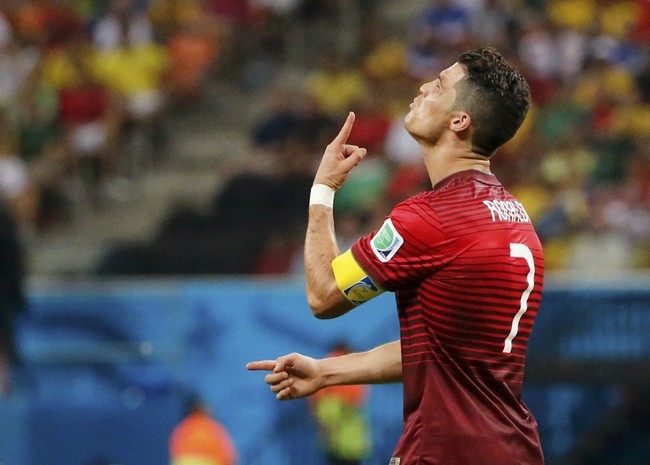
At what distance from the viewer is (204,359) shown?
31.5 feet

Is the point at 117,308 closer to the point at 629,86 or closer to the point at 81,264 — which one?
the point at 81,264

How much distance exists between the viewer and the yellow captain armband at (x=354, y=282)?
3891 millimetres

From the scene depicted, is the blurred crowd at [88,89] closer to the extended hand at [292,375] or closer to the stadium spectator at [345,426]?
the stadium spectator at [345,426]

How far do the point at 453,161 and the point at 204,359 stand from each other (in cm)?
581

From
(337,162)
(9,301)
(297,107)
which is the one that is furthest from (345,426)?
(337,162)

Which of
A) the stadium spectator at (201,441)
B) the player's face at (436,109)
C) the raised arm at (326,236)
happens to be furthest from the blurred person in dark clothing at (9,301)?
the player's face at (436,109)

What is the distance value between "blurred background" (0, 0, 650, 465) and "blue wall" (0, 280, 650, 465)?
0.05ft

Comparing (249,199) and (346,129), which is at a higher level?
(249,199)

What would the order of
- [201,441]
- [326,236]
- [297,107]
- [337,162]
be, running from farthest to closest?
[297,107] → [201,441] → [337,162] → [326,236]

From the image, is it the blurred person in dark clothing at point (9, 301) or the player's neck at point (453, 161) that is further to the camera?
the blurred person in dark clothing at point (9, 301)

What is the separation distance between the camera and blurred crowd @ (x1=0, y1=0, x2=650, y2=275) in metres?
10.9

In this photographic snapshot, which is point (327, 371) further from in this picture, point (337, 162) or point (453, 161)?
point (453, 161)

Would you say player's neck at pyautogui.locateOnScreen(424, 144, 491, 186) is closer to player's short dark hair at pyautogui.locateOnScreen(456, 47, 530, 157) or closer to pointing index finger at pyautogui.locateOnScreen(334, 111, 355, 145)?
player's short dark hair at pyautogui.locateOnScreen(456, 47, 530, 157)

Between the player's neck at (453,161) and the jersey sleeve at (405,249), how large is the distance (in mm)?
228
